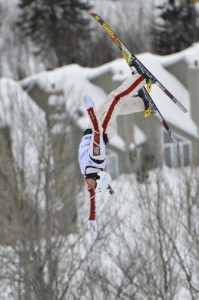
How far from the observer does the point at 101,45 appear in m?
68.2

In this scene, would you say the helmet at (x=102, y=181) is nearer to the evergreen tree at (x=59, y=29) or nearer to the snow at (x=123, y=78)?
the snow at (x=123, y=78)

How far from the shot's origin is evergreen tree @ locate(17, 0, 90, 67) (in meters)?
65.9

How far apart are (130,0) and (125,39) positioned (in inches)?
440

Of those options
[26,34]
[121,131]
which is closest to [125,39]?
[26,34]

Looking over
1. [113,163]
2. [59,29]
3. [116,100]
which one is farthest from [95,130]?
[59,29]

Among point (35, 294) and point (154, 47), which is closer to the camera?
point (35, 294)

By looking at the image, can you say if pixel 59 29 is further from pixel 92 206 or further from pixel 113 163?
pixel 92 206

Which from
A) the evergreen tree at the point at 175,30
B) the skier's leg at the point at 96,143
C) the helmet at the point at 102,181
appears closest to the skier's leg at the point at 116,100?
the skier's leg at the point at 96,143

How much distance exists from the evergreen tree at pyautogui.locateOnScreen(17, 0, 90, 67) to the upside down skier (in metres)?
57.1

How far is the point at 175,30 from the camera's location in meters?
65.3

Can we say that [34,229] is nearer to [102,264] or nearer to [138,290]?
[102,264]

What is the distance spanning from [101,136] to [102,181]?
561mm

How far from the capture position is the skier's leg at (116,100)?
8094mm

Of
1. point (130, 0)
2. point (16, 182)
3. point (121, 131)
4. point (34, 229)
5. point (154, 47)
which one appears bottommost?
point (34, 229)
